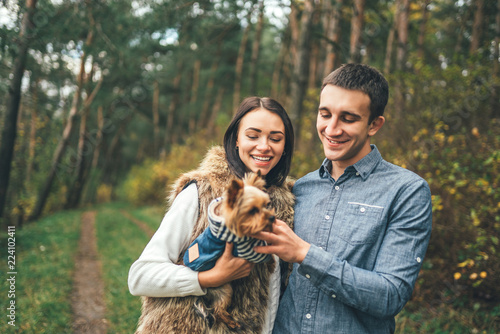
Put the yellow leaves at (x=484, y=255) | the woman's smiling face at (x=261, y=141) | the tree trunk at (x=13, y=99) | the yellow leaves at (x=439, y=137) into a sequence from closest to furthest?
1. the woman's smiling face at (x=261, y=141)
2. the yellow leaves at (x=484, y=255)
3. the yellow leaves at (x=439, y=137)
4. the tree trunk at (x=13, y=99)

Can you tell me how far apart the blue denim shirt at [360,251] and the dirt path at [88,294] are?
4719mm

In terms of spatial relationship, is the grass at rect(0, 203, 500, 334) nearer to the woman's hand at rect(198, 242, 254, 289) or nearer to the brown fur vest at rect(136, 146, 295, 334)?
the brown fur vest at rect(136, 146, 295, 334)

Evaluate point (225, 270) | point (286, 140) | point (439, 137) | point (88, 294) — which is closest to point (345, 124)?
point (286, 140)

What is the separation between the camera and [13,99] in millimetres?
6883

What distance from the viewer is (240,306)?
2287 millimetres

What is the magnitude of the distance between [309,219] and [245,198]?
720 mm

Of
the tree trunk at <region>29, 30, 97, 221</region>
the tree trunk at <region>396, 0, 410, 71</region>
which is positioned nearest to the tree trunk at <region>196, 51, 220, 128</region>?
the tree trunk at <region>29, 30, 97, 221</region>

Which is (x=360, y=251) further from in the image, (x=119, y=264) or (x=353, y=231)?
(x=119, y=264)

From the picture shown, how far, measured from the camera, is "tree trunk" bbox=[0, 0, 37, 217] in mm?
6180

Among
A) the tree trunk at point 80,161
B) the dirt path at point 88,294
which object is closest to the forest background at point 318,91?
the dirt path at point 88,294

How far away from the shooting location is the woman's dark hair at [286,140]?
2570 mm

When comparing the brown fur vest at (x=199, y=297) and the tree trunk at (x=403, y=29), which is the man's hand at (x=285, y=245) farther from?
the tree trunk at (x=403, y=29)

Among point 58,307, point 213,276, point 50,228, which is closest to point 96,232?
point 50,228

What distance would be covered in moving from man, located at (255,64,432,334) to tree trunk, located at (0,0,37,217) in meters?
6.29
